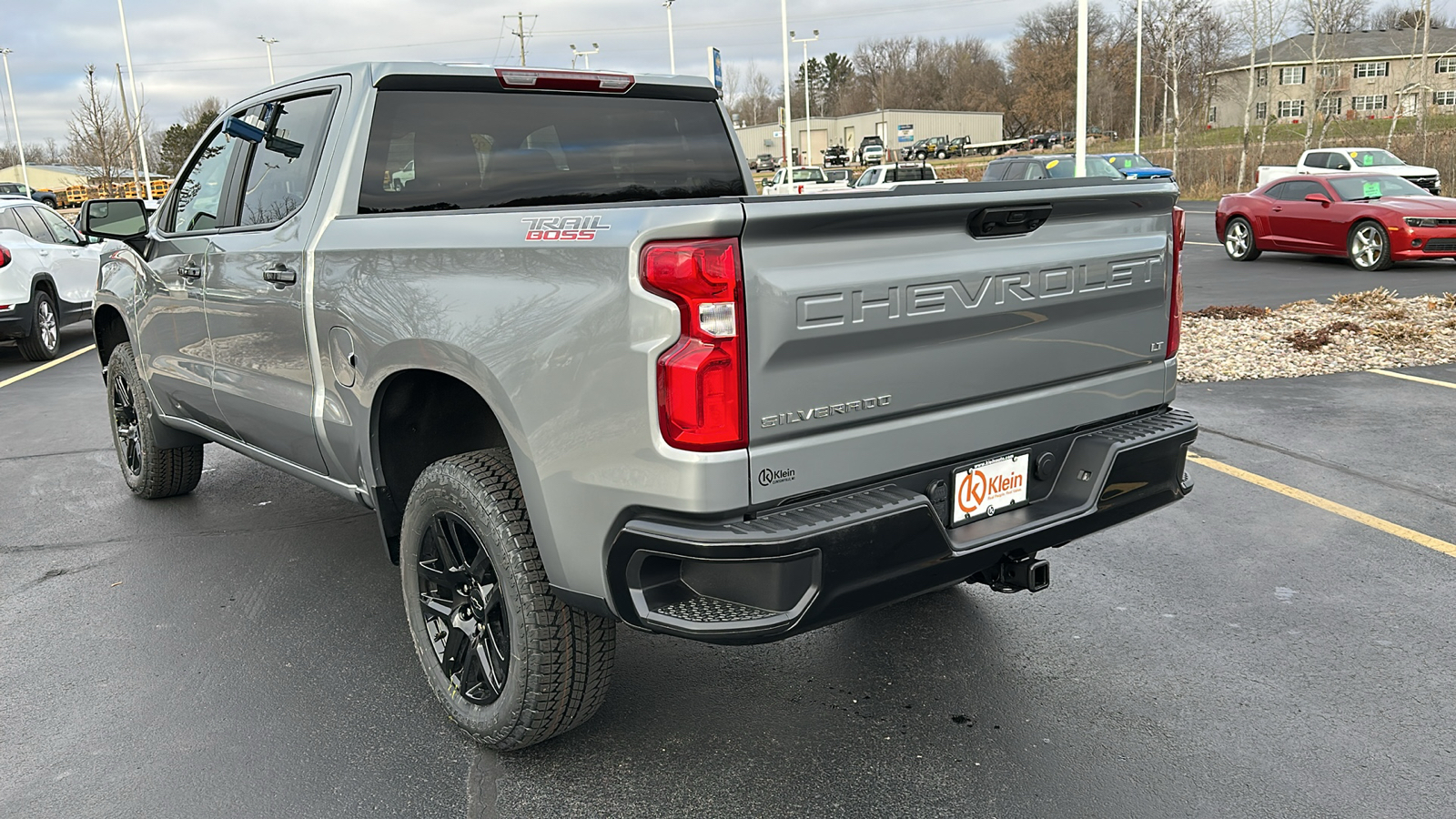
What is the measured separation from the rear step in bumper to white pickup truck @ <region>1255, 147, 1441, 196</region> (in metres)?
25.3

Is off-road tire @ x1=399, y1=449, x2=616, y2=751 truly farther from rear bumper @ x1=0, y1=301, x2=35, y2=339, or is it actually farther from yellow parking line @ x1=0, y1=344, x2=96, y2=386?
rear bumper @ x1=0, y1=301, x2=35, y2=339

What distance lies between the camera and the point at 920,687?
3.57 meters

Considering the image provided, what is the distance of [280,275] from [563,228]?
1.66 m

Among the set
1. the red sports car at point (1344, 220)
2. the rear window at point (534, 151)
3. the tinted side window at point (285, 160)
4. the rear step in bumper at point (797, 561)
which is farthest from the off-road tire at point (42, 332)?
the red sports car at point (1344, 220)

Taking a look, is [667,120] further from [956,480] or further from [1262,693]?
[1262,693]

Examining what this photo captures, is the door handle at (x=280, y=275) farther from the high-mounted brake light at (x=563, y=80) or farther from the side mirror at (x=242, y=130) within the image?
the high-mounted brake light at (x=563, y=80)

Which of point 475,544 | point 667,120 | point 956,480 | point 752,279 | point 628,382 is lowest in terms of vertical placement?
point 475,544

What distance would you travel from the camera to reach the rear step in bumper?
2.48 m

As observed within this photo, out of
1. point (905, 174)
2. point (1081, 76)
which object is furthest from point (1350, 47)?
point (1081, 76)

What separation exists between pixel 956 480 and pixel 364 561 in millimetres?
3078

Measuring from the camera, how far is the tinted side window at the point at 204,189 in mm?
4715

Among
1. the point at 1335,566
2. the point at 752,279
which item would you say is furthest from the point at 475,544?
the point at 1335,566

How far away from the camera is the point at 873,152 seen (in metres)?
74.6

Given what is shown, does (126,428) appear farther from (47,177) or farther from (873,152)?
(47,177)
